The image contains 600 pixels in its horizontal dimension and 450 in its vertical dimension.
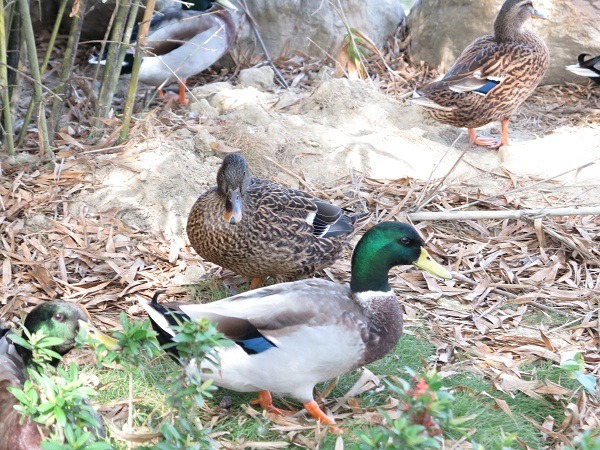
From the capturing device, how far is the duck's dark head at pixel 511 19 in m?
5.75

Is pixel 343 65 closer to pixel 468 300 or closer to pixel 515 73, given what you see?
pixel 515 73

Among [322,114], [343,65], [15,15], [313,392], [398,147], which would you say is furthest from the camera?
[343,65]

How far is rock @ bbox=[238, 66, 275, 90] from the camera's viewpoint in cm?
652

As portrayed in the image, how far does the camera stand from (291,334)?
3.20 metres

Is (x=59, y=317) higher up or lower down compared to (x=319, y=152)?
higher up

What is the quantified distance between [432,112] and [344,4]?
1.90 metres

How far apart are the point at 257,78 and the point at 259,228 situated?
2.80m

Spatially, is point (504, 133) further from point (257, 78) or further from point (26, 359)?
point (26, 359)

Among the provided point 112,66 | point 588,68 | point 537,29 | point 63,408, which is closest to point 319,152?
point 112,66

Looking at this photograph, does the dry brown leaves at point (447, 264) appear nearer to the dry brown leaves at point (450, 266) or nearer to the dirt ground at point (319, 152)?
the dry brown leaves at point (450, 266)

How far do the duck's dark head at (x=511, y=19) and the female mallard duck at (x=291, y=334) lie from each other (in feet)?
9.76

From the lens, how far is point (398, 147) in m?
5.41

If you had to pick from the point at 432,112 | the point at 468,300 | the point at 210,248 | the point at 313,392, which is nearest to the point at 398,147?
the point at 432,112

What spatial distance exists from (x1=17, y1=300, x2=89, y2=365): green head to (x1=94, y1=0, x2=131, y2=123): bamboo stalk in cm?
204
